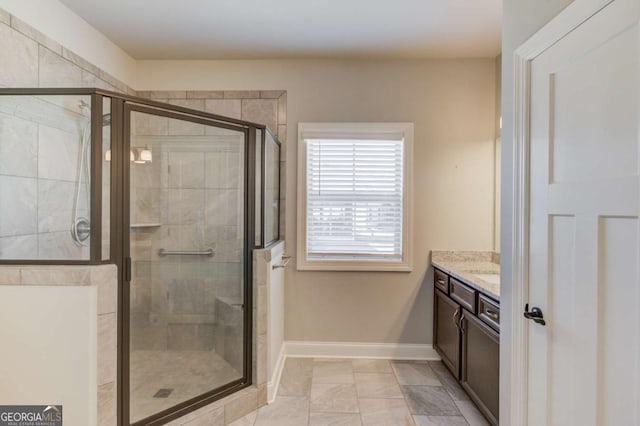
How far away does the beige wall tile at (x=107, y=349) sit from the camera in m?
1.60

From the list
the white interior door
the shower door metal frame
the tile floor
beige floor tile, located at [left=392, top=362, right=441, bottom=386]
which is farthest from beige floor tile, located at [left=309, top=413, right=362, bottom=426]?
the white interior door

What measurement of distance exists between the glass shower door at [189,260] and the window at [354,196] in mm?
815

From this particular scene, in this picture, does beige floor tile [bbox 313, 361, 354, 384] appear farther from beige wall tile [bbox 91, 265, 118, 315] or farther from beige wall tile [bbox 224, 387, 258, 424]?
beige wall tile [bbox 91, 265, 118, 315]

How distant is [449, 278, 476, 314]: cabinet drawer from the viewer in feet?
7.01

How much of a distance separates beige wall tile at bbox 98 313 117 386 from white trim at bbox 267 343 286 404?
1041mm

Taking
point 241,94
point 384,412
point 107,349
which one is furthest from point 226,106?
point 384,412

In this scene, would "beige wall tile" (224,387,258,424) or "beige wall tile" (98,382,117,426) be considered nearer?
"beige wall tile" (98,382,117,426)

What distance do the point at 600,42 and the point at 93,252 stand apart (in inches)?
87.7

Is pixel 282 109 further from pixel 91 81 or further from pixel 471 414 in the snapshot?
pixel 471 414

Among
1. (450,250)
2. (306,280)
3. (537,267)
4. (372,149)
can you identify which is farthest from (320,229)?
(537,267)

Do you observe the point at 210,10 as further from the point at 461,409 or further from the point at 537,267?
the point at 461,409

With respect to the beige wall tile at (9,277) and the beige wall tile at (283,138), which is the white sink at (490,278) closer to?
the beige wall tile at (283,138)

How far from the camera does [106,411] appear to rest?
1622 mm

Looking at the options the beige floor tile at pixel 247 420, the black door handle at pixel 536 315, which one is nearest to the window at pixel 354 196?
the beige floor tile at pixel 247 420
